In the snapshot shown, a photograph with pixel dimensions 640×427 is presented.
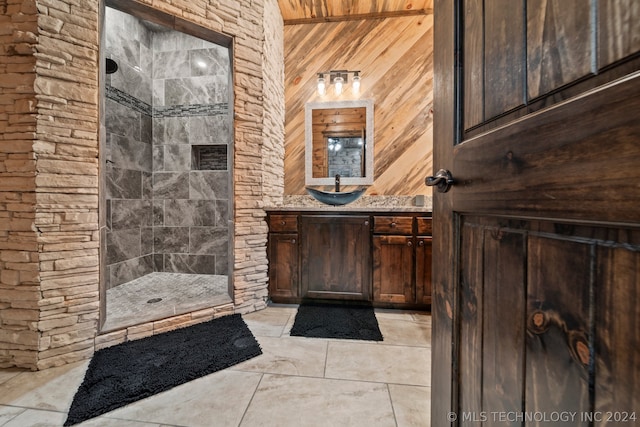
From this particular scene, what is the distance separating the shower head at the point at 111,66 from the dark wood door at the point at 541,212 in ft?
11.1

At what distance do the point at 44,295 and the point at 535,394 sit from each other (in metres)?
2.20

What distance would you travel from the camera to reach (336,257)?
2.28m

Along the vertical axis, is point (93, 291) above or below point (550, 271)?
below

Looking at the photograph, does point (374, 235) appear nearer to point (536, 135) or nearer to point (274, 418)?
point (274, 418)

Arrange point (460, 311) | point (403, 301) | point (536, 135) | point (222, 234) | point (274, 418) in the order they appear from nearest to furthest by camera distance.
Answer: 1. point (536, 135)
2. point (460, 311)
3. point (274, 418)
4. point (403, 301)
5. point (222, 234)

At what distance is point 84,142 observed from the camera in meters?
1.56

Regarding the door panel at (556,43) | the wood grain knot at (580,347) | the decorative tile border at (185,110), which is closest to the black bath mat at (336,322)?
the wood grain knot at (580,347)

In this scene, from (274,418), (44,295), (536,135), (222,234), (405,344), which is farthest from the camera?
(222,234)

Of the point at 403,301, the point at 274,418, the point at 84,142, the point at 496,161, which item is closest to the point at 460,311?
the point at 496,161

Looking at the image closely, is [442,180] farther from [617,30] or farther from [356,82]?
[356,82]

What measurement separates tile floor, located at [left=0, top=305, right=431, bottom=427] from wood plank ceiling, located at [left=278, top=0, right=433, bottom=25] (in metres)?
3.28

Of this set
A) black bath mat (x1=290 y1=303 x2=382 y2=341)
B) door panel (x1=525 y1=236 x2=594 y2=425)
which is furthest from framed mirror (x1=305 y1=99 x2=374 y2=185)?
door panel (x1=525 y1=236 x2=594 y2=425)

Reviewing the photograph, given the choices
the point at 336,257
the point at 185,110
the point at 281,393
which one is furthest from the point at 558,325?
the point at 185,110

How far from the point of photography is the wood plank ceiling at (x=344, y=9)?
271 cm
